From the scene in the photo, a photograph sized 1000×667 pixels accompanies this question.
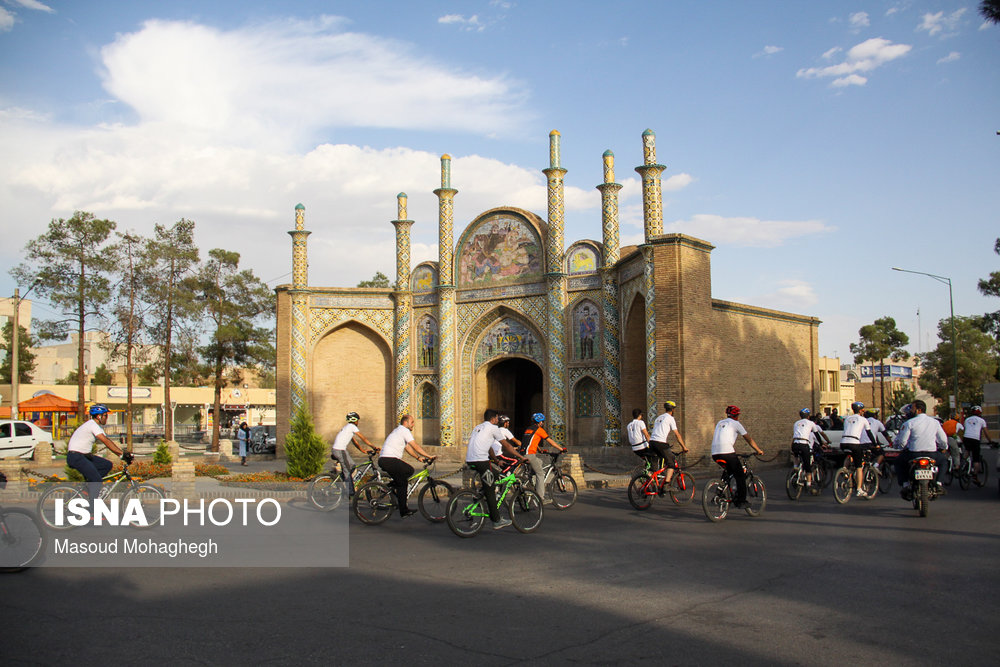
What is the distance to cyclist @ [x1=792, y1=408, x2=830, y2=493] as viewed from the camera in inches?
529

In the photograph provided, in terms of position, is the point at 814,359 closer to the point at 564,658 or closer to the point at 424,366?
the point at 424,366

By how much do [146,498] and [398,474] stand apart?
11.9 ft

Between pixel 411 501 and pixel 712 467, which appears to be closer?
pixel 411 501

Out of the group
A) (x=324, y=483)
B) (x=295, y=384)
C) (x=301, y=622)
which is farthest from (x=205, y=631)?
(x=295, y=384)

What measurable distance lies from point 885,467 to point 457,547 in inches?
391

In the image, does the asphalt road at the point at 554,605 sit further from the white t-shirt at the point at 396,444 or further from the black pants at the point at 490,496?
the white t-shirt at the point at 396,444

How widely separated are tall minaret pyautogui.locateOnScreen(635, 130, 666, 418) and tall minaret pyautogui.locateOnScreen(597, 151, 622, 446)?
3294 mm

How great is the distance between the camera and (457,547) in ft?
30.8

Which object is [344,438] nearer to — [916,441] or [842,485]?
[842,485]

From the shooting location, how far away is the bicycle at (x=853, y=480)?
12945mm

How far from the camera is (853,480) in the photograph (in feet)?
44.8

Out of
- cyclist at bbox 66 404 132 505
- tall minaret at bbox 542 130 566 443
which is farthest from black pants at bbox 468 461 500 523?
tall minaret at bbox 542 130 566 443

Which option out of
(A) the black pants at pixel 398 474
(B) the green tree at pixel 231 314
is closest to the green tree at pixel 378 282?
(B) the green tree at pixel 231 314

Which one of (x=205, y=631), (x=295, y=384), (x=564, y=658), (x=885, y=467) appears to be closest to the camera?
(x=564, y=658)
